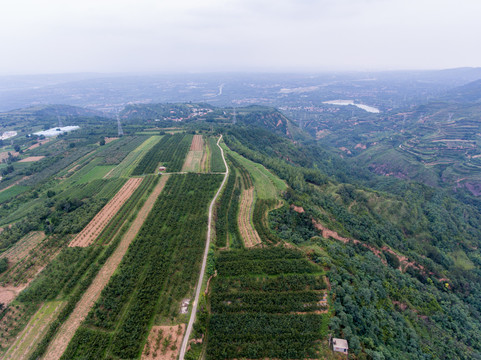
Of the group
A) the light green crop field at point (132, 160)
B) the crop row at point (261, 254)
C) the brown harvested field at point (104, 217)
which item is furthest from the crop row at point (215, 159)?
the crop row at point (261, 254)

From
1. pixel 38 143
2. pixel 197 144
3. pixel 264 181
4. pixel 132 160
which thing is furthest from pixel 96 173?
pixel 38 143

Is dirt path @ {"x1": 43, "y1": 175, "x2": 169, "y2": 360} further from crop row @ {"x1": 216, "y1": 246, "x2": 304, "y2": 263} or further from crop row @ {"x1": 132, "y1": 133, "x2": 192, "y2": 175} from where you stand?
crop row @ {"x1": 132, "y1": 133, "x2": 192, "y2": 175}

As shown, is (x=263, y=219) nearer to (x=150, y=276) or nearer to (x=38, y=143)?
(x=150, y=276)

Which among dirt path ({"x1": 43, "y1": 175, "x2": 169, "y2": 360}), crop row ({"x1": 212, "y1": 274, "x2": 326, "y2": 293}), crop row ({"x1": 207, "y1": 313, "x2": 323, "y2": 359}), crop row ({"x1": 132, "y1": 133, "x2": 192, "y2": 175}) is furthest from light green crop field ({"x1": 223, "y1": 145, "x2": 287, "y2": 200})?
crop row ({"x1": 207, "y1": 313, "x2": 323, "y2": 359})

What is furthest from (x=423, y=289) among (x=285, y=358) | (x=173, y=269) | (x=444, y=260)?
(x=173, y=269)

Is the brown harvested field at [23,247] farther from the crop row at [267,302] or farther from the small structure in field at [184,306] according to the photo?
the crop row at [267,302]

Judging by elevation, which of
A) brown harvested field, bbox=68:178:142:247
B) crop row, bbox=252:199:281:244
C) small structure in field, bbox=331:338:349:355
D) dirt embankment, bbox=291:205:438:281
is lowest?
dirt embankment, bbox=291:205:438:281

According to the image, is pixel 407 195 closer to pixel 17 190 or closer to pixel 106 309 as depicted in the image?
pixel 106 309
